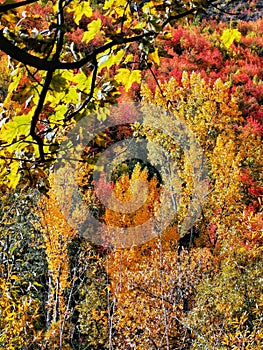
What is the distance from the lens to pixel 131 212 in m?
9.94

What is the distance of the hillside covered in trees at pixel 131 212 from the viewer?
4.02ft

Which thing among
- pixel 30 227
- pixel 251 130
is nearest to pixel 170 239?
pixel 30 227

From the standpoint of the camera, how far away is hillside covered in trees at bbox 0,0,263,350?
1.23 m

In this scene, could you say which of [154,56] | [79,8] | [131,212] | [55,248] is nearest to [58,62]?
[154,56]

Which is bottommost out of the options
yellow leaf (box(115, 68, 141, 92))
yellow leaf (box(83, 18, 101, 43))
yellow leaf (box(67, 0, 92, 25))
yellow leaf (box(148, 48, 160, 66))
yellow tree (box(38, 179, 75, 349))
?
yellow tree (box(38, 179, 75, 349))

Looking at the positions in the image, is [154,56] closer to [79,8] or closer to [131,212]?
[79,8]

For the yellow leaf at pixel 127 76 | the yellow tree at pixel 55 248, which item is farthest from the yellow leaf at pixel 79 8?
the yellow tree at pixel 55 248

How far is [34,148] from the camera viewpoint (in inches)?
50.7

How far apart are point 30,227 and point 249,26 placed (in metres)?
18.1

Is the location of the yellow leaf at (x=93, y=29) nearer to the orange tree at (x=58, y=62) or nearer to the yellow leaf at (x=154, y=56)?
the orange tree at (x=58, y=62)

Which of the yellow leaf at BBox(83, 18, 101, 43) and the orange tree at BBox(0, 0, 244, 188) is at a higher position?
the yellow leaf at BBox(83, 18, 101, 43)

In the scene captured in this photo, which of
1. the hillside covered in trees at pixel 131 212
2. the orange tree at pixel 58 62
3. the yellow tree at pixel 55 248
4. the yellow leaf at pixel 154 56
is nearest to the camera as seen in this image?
the orange tree at pixel 58 62

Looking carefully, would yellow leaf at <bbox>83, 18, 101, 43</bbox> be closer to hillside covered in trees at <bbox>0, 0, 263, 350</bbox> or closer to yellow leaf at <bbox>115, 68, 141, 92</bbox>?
hillside covered in trees at <bbox>0, 0, 263, 350</bbox>

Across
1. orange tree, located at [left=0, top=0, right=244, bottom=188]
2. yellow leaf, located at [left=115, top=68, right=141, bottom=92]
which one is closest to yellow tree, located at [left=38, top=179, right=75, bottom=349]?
orange tree, located at [left=0, top=0, right=244, bottom=188]
